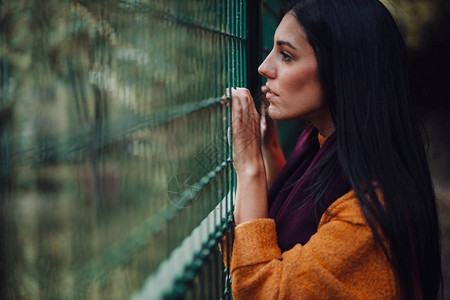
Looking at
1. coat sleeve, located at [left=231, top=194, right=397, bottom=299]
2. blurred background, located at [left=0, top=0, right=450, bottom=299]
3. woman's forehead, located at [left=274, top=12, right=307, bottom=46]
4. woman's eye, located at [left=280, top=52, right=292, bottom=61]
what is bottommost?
coat sleeve, located at [left=231, top=194, right=397, bottom=299]

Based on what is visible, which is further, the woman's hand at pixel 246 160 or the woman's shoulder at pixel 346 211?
the woman's hand at pixel 246 160

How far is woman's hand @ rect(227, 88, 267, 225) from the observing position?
4.74 ft

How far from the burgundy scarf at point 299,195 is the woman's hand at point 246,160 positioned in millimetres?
121

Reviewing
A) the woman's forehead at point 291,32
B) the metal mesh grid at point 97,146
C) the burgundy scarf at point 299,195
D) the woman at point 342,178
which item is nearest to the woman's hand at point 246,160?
the woman at point 342,178

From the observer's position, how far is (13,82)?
1.48 feet

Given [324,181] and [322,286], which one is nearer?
[322,286]

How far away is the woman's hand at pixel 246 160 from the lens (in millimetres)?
1443

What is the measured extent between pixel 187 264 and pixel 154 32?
1.29ft

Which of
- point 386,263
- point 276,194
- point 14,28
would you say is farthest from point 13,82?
point 276,194

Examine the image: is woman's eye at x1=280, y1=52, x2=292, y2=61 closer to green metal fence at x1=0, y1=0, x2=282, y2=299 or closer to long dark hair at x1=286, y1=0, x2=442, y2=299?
long dark hair at x1=286, y1=0, x2=442, y2=299

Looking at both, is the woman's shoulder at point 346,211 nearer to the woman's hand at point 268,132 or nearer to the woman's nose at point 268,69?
the woman's nose at point 268,69

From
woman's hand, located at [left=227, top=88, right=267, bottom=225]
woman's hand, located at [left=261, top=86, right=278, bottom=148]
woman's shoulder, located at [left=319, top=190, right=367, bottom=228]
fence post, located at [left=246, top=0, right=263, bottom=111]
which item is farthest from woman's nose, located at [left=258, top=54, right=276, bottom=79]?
woman's hand, located at [left=261, top=86, right=278, bottom=148]

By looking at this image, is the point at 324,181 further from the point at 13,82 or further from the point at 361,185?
the point at 13,82

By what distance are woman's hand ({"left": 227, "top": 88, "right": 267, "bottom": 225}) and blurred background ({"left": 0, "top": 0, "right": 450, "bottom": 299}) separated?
345 millimetres
